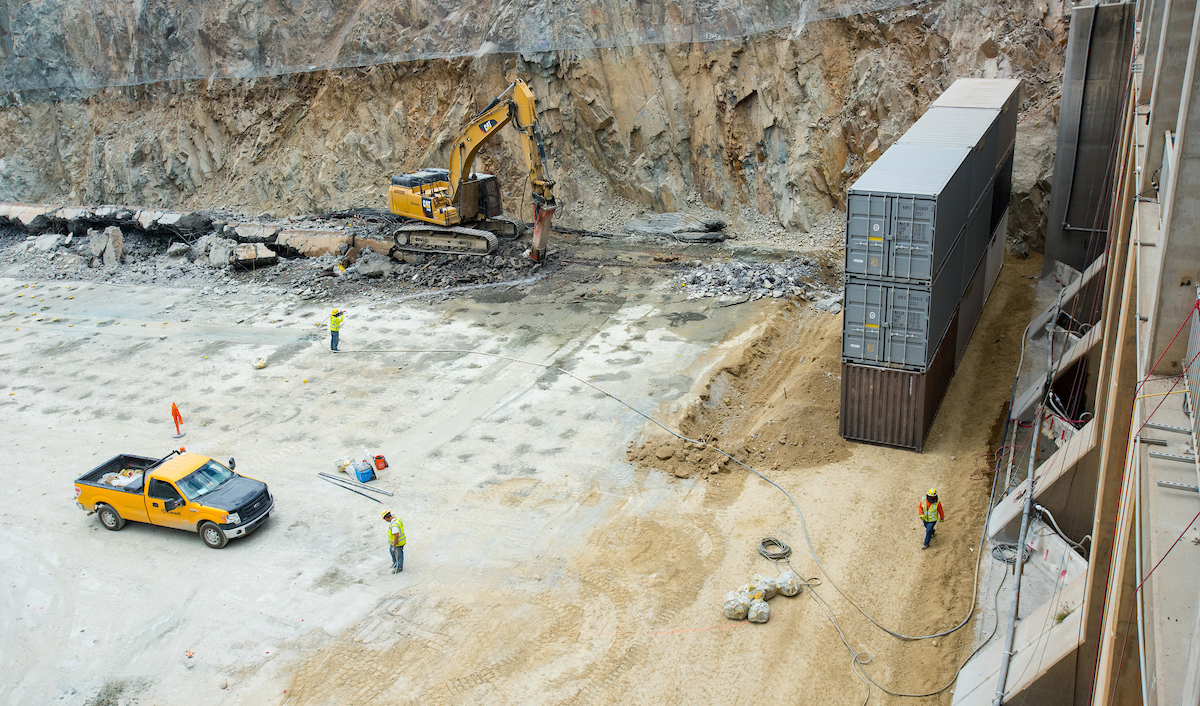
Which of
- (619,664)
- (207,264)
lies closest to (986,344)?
(619,664)

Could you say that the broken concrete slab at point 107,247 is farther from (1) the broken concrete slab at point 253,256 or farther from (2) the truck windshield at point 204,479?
(2) the truck windshield at point 204,479

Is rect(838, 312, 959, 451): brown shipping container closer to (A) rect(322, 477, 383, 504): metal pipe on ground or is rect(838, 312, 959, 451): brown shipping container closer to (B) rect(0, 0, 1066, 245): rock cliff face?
(A) rect(322, 477, 383, 504): metal pipe on ground

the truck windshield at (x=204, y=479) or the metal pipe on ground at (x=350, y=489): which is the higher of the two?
the truck windshield at (x=204, y=479)

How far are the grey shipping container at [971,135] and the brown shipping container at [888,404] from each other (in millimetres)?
3595

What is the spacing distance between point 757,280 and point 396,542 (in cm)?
1327

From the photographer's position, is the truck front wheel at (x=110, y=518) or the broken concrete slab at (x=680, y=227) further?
the broken concrete slab at (x=680, y=227)

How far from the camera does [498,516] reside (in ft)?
45.9

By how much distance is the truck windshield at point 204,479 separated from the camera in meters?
13.7

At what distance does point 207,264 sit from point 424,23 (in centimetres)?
1209

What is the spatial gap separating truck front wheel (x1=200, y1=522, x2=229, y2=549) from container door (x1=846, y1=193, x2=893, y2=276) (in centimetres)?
1078

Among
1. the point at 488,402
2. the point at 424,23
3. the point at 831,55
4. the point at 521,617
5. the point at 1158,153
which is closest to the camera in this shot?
the point at 1158,153

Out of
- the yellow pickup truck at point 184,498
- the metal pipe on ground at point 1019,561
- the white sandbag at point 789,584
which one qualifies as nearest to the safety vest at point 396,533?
the yellow pickup truck at point 184,498

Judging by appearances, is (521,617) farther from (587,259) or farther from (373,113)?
(373,113)

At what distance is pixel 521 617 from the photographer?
38.0 feet
